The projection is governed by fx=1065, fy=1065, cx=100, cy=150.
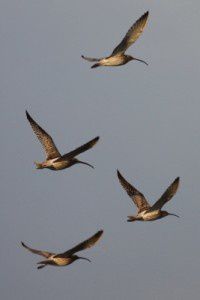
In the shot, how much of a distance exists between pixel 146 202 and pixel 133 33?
9266mm

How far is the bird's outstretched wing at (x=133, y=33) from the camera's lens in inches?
2136

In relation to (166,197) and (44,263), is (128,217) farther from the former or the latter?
(44,263)

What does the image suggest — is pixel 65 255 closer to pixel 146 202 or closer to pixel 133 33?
pixel 146 202

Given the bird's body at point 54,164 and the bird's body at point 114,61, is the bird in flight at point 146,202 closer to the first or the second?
the bird's body at point 54,164

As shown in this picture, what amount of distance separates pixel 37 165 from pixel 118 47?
742cm

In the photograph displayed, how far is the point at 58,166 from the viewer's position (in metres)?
54.7

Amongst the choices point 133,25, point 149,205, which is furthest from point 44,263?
point 133,25

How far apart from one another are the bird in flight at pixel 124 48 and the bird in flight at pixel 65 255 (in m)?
9.33

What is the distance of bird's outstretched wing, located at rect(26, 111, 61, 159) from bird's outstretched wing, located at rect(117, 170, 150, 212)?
3.96 metres

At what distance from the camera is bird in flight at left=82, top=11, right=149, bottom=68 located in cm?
5372

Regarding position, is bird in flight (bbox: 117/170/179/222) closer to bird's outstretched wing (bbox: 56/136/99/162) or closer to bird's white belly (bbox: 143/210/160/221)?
bird's white belly (bbox: 143/210/160/221)

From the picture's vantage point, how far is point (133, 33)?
54688 mm

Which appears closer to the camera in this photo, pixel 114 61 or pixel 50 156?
pixel 114 61

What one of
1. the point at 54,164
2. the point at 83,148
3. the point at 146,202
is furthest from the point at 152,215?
the point at 83,148
